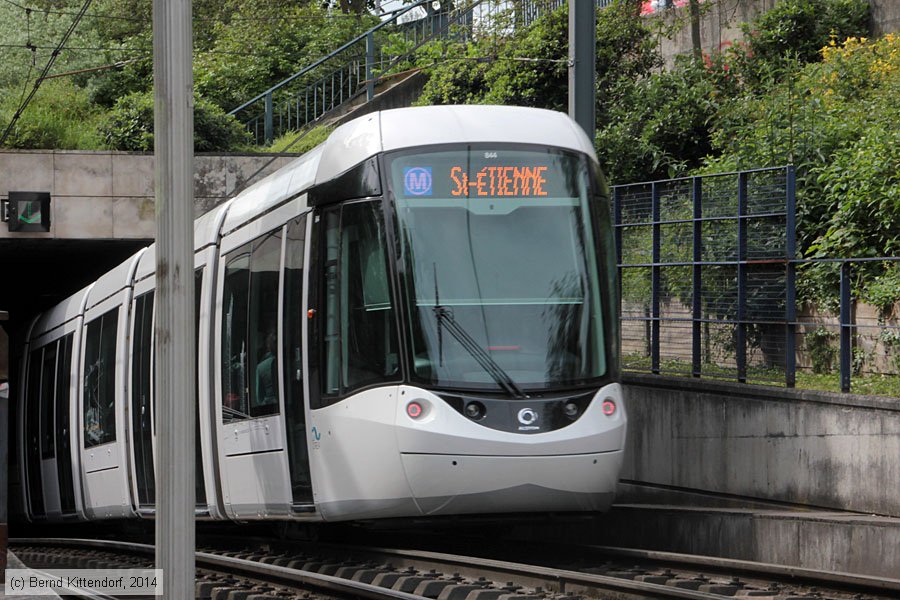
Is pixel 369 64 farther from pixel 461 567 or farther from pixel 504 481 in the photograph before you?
pixel 504 481

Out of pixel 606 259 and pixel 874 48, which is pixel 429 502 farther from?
pixel 874 48

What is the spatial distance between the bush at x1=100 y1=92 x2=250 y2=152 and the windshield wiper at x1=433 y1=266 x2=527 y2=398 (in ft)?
50.6

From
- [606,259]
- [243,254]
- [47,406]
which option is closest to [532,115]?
[606,259]

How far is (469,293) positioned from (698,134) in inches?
500

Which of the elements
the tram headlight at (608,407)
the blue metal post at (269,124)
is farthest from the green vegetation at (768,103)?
the tram headlight at (608,407)

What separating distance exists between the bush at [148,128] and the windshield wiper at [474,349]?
607 inches

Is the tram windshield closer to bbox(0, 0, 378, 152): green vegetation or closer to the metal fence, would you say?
the metal fence

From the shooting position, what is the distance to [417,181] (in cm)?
938

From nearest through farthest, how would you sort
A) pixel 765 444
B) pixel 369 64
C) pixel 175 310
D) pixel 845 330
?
pixel 175 310 < pixel 845 330 < pixel 765 444 < pixel 369 64

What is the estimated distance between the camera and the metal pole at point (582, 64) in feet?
41.6

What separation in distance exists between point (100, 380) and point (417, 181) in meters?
8.31

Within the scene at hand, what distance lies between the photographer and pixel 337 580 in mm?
8867

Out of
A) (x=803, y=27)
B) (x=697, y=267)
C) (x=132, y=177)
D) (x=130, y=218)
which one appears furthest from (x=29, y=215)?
(x=803, y=27)

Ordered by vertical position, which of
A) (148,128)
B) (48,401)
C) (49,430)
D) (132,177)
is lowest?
(49,430)
